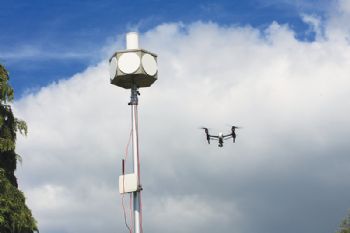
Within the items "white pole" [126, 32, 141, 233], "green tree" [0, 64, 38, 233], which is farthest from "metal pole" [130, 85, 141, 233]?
"green tree" [0, 64, 38, 233]

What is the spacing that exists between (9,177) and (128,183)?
11569mm

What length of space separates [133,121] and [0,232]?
1046 centimetres

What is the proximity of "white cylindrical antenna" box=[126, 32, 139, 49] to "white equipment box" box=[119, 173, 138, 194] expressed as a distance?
2111mm

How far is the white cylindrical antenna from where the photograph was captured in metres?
9.77

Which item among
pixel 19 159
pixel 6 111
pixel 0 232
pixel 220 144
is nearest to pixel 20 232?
pixel 0 232

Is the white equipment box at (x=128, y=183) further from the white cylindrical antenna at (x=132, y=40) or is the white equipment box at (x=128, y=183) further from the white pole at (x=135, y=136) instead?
the white cylindrical antenna at (x=132, y=40)

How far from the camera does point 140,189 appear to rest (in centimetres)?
920

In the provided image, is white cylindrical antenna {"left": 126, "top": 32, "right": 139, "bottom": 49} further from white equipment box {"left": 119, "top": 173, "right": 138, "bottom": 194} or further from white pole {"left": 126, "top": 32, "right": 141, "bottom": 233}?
white equipment box {"left": 119, "top": 173, "right": 138, "bottom": 194}

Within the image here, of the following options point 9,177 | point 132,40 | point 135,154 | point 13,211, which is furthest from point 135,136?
point 9,177

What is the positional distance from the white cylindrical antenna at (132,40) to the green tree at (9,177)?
9.32 m

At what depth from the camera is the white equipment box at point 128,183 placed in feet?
30.1

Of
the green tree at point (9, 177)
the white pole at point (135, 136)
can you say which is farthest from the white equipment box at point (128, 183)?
the green tree at point (9, 177)

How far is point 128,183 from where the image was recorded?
9234 millimetres

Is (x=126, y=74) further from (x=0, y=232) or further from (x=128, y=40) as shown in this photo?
(x=0, y=232)
